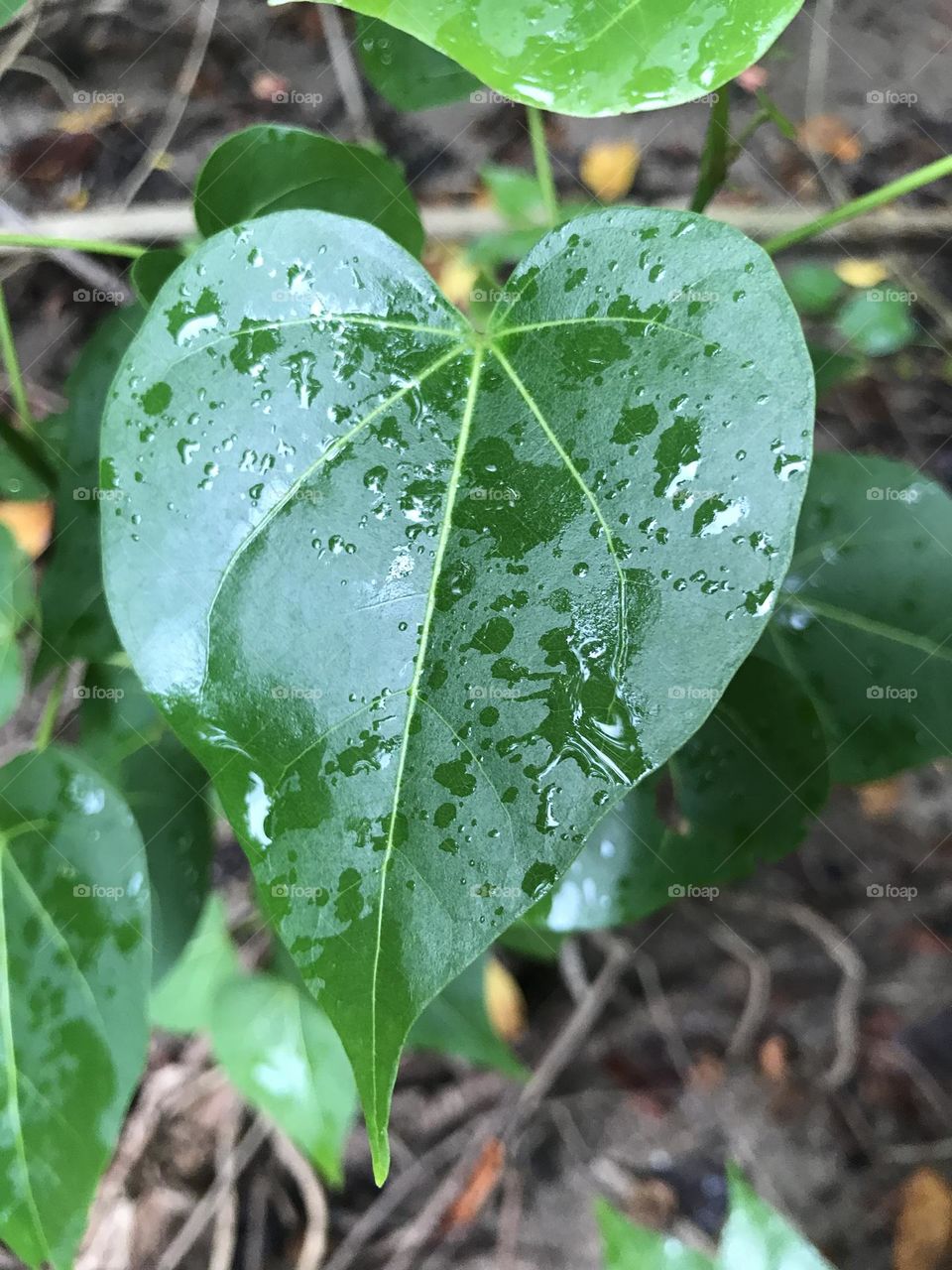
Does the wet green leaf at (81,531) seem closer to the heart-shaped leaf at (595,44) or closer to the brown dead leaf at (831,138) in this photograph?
the heart-shaped leaf at (595,44)

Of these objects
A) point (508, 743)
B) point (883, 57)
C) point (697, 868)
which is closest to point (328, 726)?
point (508, 743)

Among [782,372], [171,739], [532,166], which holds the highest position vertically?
[782,372]

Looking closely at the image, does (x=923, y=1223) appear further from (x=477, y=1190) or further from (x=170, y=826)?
(x=170, y=826)

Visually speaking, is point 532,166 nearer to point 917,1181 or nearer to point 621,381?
point 621,381

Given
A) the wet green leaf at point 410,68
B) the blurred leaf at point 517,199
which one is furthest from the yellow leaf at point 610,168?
the wet green leaf at point 410,68

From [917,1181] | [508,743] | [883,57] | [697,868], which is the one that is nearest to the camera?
[508,743]

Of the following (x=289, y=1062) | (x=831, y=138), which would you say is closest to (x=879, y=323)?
(x=831, y=138)

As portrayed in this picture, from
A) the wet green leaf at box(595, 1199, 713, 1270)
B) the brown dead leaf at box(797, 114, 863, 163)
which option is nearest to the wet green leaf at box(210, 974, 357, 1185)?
the wet green leaf at box(595, 1199, 713, 1270)
